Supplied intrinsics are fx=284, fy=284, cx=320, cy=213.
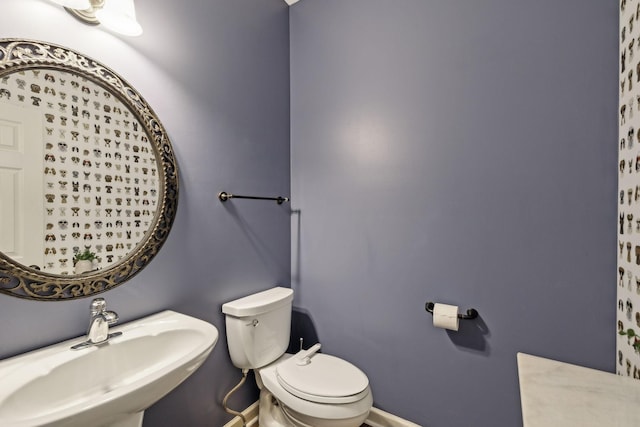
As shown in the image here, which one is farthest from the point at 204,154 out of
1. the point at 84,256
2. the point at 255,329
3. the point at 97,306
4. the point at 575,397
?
the point at 575,397

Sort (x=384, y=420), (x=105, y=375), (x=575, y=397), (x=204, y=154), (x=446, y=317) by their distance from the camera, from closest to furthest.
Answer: (x=575, y=397) < (x=105, y=375) < (x=446, y=317) < (x=204, y=154) < (x=384, y=420)

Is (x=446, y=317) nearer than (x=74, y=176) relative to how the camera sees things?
No

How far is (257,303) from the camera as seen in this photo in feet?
4.85

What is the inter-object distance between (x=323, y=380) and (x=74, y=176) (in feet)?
4.34

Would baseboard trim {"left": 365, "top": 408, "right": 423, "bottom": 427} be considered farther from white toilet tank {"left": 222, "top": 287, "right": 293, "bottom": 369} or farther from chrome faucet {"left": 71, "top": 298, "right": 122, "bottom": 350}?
chrome faucet {"left": 71, "top": 298, "right": 122, "bottom": 350}

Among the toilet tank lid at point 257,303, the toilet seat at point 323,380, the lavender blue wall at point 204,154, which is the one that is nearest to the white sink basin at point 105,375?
the lavender blue wall at point 204,154

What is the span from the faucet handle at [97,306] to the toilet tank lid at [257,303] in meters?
0.54

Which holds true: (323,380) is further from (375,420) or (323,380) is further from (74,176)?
(74,176)

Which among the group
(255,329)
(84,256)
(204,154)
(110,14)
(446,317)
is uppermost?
(110,14)

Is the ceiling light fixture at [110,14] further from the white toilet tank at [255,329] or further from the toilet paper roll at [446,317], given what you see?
the toilet paper roll at [446,317]

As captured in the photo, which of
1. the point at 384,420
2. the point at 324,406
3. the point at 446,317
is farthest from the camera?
the point at 384,420

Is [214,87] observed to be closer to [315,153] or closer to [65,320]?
[315,153]

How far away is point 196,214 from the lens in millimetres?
1398

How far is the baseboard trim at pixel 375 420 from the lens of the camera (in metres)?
1.53
